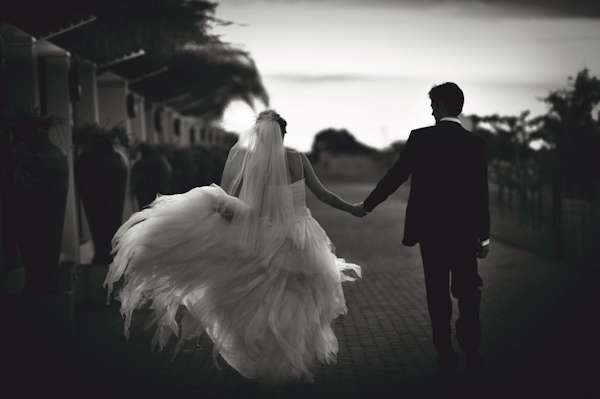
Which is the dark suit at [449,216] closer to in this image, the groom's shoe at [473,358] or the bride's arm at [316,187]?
the groom's shoe at [473,358]

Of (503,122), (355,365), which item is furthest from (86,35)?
(503,122)

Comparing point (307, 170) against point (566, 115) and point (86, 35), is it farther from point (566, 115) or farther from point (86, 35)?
point (566, 115)

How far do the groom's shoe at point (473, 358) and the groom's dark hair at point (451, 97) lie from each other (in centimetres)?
167

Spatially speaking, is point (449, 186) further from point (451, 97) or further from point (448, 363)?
point (448, 363)

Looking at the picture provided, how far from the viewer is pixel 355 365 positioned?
20.0 ft

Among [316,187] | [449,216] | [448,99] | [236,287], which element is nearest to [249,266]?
[236,287]

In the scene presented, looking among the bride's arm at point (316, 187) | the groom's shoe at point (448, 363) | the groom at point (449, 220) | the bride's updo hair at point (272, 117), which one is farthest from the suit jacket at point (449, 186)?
the bride's updo hair at point (272, 117)

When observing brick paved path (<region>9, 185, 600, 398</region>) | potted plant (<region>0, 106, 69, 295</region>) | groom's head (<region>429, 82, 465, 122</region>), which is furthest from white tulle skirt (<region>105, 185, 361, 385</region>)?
potted plant (<region>0, 106, 69, 295</region>)

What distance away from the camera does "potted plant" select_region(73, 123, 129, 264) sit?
9.65m

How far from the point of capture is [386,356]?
635cm

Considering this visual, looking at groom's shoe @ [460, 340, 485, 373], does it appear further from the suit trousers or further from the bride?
the bride

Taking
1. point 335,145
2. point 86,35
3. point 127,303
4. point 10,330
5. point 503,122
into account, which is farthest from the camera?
point 335,145

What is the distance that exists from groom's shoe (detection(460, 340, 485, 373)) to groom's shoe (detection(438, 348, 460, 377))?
112 millimetres

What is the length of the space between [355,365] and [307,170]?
1.52m
